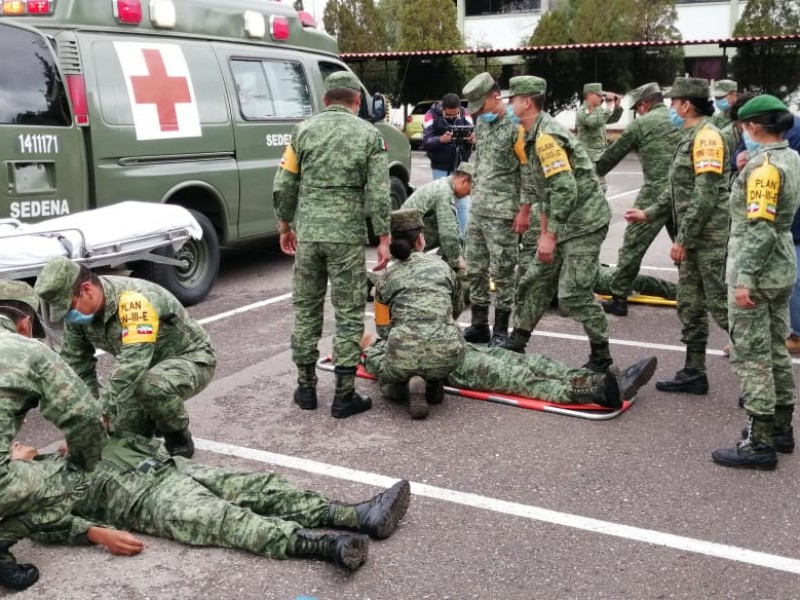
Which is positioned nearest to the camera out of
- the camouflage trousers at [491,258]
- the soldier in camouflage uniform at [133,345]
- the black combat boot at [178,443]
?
the soldier in camouflage uniform at [133,345]

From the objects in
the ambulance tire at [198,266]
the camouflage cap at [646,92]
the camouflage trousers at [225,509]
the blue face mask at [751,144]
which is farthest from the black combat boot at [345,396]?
the camouflage cap at [646,92]

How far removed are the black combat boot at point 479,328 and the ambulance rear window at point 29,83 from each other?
329cm

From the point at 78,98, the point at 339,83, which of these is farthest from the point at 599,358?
the point at 78,98

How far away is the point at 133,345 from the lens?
3766mm

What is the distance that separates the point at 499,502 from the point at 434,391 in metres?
1.23

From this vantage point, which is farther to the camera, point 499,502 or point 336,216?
point 336,216

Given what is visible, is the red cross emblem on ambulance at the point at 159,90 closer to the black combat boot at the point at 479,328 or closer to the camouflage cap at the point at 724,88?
the black combat boot at the point at 479,328

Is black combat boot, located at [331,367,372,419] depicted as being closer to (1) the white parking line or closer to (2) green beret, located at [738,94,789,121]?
(1) the white parking line

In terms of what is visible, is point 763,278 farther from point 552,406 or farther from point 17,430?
point 17,430

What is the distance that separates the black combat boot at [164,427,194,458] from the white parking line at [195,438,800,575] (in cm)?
19

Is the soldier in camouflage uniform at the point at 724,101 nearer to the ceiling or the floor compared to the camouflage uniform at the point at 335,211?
nearer to the ceiling

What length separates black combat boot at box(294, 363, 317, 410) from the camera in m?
5.08

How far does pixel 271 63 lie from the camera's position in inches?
335

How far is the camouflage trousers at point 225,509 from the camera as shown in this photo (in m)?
3.39
